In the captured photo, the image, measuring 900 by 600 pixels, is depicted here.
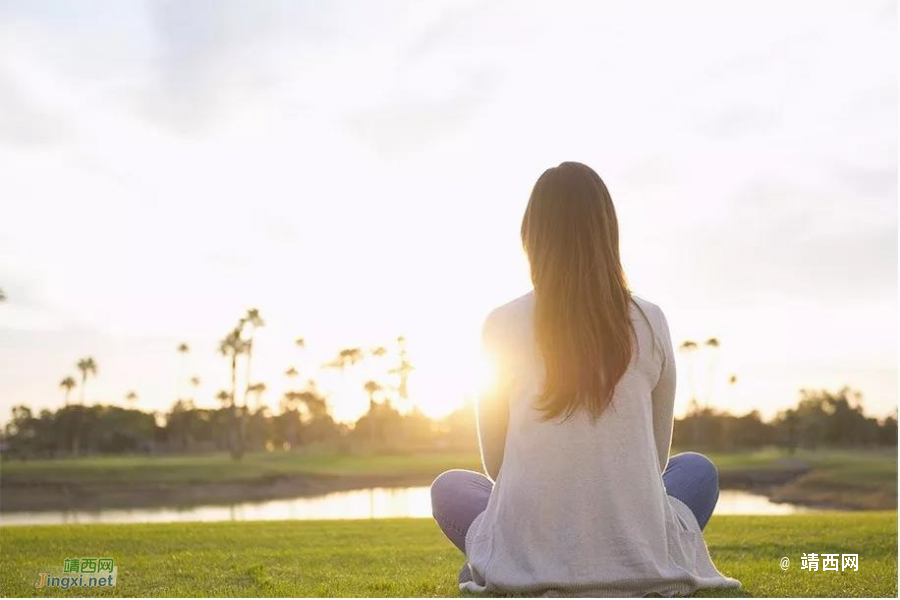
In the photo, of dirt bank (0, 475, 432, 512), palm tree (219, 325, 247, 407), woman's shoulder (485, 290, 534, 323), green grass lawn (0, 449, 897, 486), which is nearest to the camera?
woman's shoulder (485, 290, 534, 323)

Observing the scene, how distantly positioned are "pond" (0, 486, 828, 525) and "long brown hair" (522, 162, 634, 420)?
22731mm

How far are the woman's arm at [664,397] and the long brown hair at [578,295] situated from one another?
0.16 m

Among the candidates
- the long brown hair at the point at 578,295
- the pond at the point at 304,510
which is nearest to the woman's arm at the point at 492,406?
the long brown hair at the point at 578,295

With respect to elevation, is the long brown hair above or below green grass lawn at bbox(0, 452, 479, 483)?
above

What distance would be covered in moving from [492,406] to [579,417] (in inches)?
14.6

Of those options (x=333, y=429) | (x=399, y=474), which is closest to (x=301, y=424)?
(x=333, y=429)

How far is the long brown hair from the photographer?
3.20m

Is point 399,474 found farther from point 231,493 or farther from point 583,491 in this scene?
point 583,491

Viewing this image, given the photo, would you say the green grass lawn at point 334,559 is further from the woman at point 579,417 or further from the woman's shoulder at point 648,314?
the woman's shoulder at point 648,314

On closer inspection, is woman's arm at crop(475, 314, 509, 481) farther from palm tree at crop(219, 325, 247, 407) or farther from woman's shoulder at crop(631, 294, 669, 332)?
palm tree at crop(219, 325, 247, 407)

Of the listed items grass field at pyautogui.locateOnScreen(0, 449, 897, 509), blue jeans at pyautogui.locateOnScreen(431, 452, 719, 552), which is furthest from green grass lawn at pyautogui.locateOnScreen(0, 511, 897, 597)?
grass field at pyautogui.locateOnScreen(0, 449, 897, 509)

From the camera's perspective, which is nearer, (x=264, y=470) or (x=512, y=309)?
(x=512, y=309)

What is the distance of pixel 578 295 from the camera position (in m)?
3.23

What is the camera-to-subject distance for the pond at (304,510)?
27.6m
